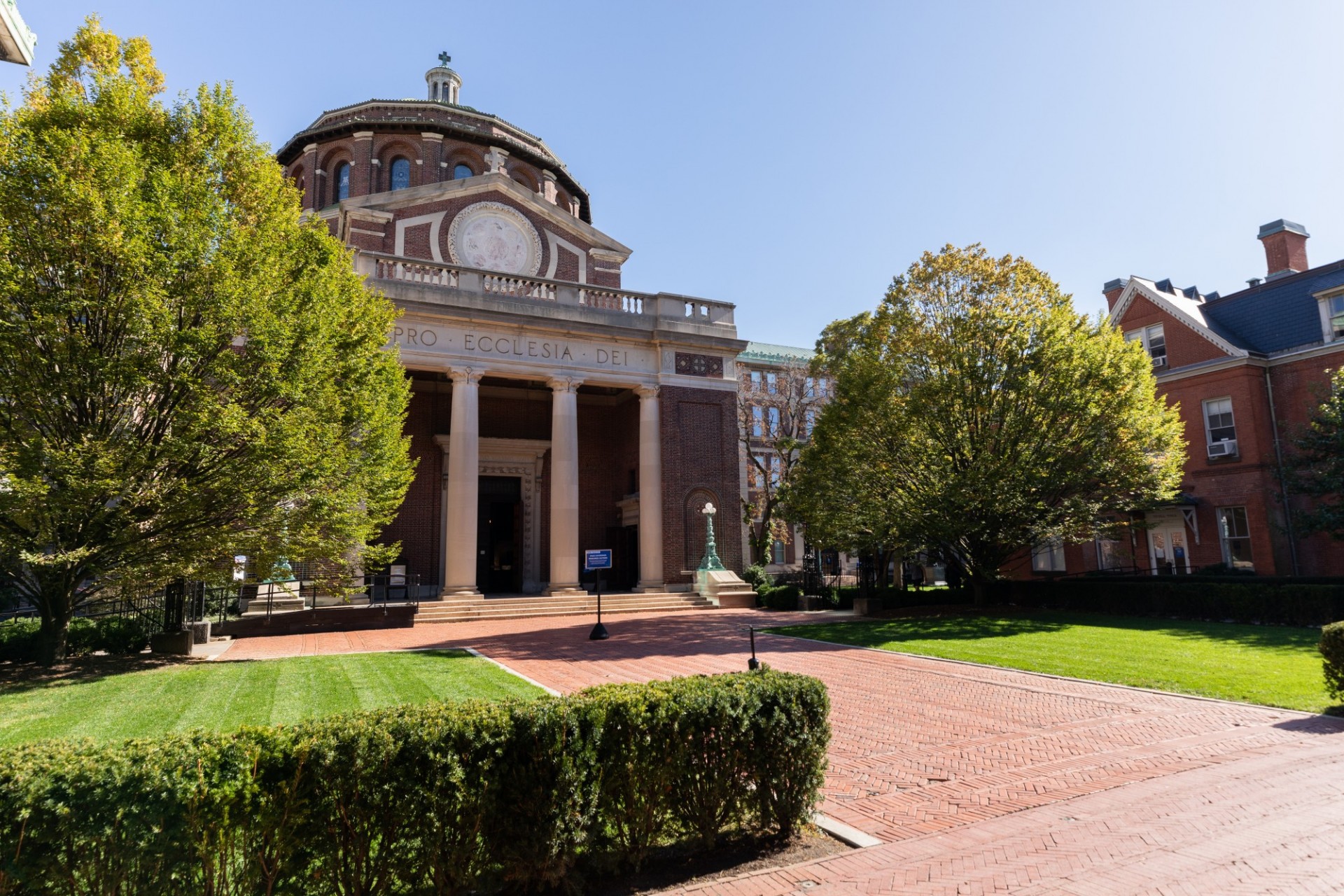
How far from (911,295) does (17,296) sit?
1932 cm

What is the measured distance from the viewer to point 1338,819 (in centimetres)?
504

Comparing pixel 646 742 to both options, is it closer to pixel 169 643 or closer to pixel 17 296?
pixel 17 296

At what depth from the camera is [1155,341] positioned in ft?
97.9

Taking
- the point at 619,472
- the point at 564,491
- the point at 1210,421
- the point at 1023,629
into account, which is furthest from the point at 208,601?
the point at 1210,421

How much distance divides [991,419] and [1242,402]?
14.0 metres

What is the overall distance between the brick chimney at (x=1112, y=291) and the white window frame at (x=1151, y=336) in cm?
187

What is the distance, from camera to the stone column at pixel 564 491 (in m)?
23.2

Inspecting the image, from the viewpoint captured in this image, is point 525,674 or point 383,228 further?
point 383,228

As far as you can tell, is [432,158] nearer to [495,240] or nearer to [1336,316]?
[495,240]

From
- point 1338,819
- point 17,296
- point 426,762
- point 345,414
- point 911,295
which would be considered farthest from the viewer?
point 911,295

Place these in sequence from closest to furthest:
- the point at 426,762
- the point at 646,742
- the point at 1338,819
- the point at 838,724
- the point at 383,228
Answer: the point at 426,762 → the point at 646,742 → the point at 1338,819 → the point at 838,724 → the point at 383,228

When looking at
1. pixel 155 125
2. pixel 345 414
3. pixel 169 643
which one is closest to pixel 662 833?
pixel 345 414

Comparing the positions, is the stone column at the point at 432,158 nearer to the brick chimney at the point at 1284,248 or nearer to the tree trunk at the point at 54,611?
the tree trunk at the point at 54,611

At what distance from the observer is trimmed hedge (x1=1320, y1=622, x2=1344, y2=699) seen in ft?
27.4
